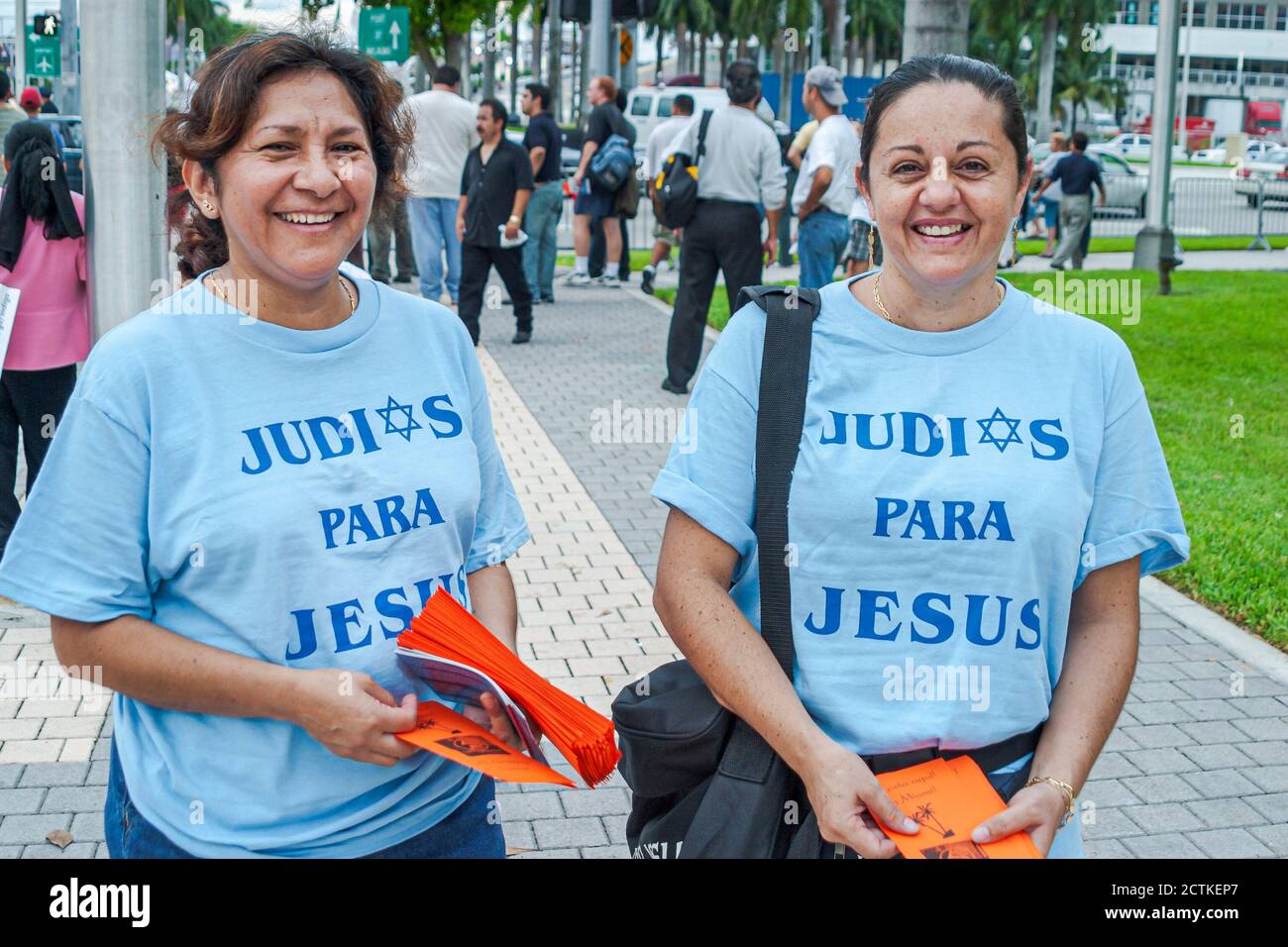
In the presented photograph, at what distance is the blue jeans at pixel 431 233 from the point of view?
12.9m

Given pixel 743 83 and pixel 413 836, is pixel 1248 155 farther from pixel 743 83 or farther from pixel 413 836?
pixel 413 836

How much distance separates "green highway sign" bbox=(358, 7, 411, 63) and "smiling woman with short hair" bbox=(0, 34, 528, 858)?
1301cm

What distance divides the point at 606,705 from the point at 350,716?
10.4 feet

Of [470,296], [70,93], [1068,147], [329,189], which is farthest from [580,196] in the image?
[329,189]

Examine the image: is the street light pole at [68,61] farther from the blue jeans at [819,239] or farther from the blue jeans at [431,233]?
Answer: the blue jeans at [819,239]

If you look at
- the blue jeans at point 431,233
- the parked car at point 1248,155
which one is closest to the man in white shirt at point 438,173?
the blue jeans at point 431,233

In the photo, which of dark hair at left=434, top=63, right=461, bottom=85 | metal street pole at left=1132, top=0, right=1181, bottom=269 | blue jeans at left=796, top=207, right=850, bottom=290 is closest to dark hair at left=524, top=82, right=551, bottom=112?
dark hair at left=434, top=63, right=461, bottom=85

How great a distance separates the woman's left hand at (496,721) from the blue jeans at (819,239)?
9.33 m

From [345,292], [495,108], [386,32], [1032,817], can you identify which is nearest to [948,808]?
[1032,817]

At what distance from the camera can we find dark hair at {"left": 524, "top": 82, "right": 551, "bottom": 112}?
14.3 m

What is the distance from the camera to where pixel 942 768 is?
211 centimetres

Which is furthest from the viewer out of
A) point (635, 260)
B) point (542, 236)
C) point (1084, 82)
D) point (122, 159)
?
point (1084, 82)

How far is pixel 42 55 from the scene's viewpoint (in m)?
34.4

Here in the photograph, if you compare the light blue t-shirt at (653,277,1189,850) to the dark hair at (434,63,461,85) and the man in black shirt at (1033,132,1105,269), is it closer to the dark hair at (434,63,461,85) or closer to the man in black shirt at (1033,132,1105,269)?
the dark hair at (434,63,461,85)
